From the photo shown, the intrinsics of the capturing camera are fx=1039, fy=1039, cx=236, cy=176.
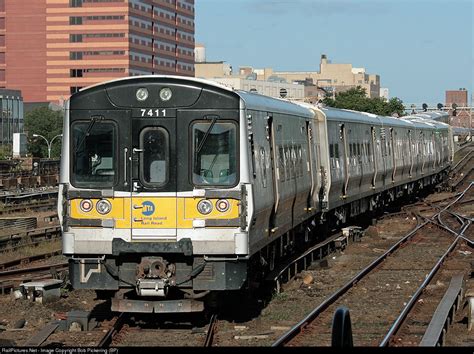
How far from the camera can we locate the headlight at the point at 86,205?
12.8 meters

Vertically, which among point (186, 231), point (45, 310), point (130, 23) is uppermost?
point (130, 23)

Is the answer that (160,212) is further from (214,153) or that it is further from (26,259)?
(26,259)

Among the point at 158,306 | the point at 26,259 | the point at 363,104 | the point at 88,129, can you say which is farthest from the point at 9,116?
the point at 158,306

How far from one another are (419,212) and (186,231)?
23.9 meters

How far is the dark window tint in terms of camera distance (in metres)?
12.7

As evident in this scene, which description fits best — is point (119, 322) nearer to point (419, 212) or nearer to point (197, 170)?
point (197, 170)

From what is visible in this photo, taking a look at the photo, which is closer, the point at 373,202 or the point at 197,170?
the point at 197,170

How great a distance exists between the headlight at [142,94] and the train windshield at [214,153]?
0.72 m

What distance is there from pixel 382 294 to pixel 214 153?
4.83m

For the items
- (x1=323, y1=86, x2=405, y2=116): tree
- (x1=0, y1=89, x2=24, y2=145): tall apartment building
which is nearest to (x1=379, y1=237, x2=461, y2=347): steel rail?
(x1=0, y1=89, x2=24, y2=145): tall apartment building

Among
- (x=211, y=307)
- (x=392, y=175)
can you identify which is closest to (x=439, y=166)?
(x=392, y=175)

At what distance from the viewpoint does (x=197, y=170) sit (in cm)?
1268

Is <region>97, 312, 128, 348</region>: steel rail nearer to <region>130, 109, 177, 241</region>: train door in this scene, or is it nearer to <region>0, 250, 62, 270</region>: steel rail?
<region>130, 109, 177, 241</region>: train door

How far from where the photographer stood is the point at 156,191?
41.5ft
